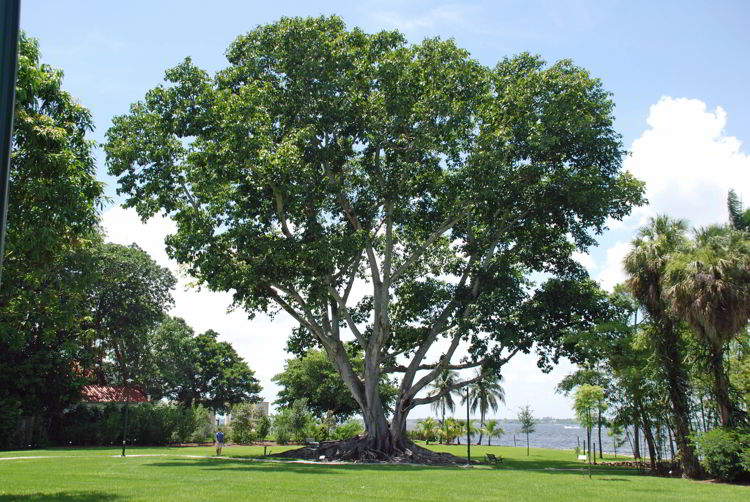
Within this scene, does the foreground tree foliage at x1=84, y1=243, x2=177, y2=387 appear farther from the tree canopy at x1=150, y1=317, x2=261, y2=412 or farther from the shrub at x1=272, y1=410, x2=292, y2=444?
the shrub at x1=272, y1=410, x2=292, y2=444

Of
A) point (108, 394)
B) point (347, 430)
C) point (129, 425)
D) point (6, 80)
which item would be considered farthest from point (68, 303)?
point (6, 80)

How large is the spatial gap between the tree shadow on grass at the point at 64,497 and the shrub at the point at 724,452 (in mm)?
17763

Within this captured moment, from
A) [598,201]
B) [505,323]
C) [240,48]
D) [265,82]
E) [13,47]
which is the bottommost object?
[13,47]

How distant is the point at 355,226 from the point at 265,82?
318 inches

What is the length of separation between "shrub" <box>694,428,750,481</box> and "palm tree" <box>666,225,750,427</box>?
102 cm

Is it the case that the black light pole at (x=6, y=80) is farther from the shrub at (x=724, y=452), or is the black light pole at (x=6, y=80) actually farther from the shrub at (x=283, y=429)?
the shrub at (x=283, y=429)

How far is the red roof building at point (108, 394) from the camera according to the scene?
1863 inches

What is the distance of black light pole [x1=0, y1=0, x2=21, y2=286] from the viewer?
3279 mm

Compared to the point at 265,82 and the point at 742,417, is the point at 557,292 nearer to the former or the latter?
the point at 742,417

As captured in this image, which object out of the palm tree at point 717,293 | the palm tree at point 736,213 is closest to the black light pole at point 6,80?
the palm tree at point 717,293

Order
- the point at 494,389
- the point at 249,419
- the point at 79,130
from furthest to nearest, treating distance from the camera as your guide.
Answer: the point at 494,389 → the point at 249,419 → the point at 79,130

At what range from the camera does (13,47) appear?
3.35 m

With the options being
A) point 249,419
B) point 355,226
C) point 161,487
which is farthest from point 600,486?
point 249,419

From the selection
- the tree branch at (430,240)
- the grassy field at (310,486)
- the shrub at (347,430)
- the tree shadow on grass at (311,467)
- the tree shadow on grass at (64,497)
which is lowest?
the tree shadow on grass at (311,467)
